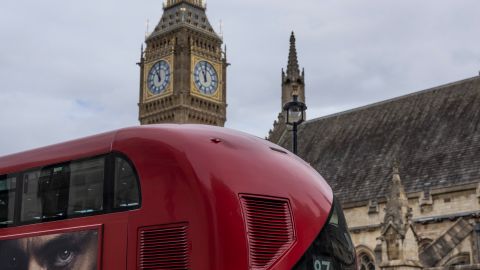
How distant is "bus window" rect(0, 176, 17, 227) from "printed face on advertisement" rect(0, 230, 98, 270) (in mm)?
345

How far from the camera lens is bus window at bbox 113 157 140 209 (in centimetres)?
884

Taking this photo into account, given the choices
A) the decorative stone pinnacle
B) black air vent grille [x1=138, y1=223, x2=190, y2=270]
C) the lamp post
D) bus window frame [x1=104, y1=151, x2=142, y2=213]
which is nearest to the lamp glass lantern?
the lamp post

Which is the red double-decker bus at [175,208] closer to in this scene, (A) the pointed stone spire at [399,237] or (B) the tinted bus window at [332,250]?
(B) the tinted bus window at [332,250]

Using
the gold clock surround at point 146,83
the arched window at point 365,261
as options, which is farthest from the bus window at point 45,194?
the gold clock surround at point 146,83

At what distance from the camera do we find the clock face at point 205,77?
66.9 metres

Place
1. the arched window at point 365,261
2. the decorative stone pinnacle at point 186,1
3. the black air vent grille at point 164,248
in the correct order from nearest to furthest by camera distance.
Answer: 1. the black air vent grille at point 164,248
2. the arched window at point 365,261
3. the decorative stone pinnacle at point 186,1

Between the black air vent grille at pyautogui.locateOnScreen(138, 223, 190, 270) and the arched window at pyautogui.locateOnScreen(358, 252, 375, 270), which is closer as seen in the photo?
the black air vent grille at pyautogui.locateOnScreen(138, 223, 190, 270)

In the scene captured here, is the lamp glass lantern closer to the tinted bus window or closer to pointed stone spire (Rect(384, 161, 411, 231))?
the tinted bus window

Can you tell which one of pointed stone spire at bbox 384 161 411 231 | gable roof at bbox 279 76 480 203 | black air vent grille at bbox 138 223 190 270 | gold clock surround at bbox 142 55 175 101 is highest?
gold clock surround at bbox 142 55 175 101

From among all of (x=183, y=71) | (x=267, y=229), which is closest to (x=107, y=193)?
(x=267, y=229)

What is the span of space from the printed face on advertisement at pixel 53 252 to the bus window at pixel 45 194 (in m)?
0.32

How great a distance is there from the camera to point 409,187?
29.0 m

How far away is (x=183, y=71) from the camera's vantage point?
6569cm

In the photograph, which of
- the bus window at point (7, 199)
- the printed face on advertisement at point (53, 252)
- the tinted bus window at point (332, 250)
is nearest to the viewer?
the tinted bus window at point (332, 250)
